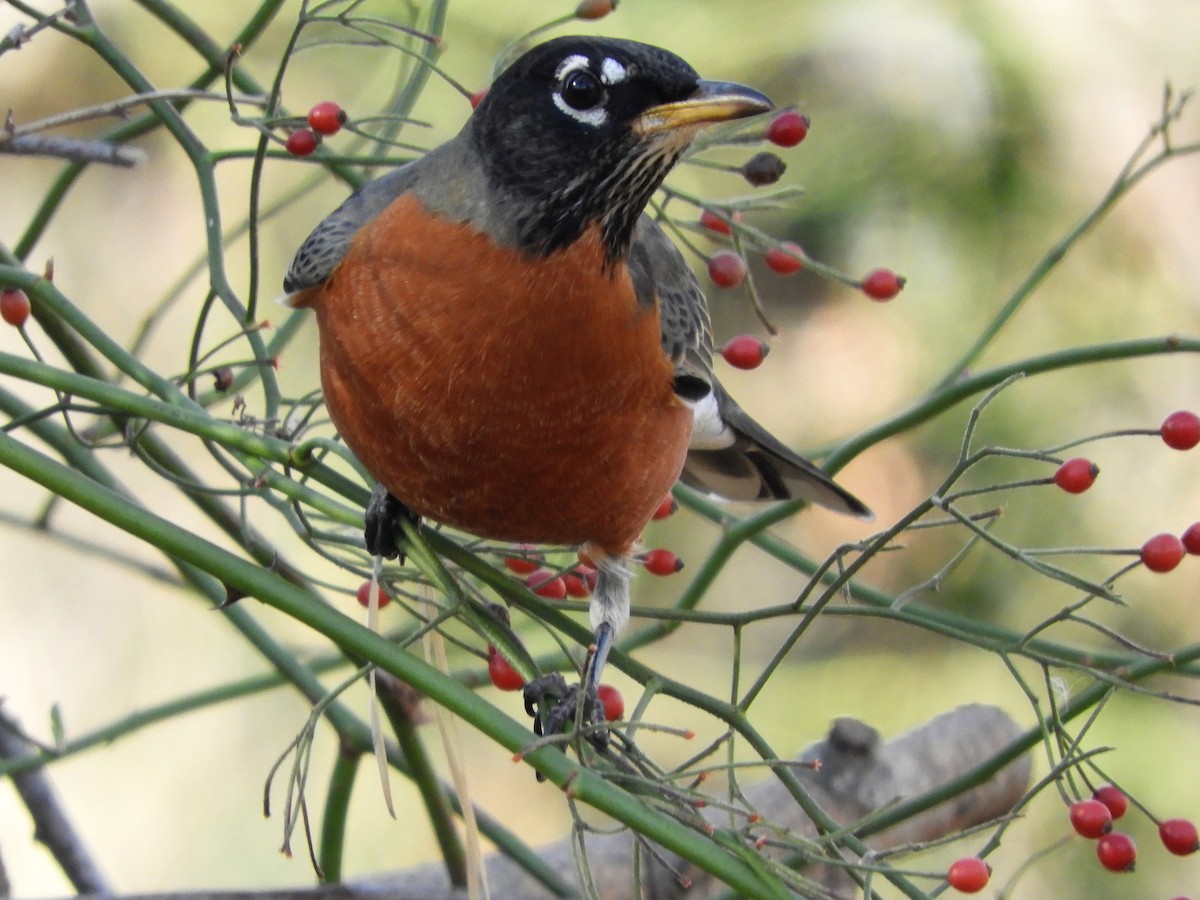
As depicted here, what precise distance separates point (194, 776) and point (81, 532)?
2.62 feet

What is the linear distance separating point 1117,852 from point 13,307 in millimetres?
1250

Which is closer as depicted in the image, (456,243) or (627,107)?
(627,107)

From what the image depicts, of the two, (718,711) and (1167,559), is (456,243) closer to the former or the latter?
(718,711)

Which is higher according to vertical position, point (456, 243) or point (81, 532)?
point (81, 532)

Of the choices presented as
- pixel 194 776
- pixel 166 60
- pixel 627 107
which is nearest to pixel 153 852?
pixel 194 776

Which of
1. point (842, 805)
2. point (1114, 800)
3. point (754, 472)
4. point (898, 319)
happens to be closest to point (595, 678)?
point (1114, 800)

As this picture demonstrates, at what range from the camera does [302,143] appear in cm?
156

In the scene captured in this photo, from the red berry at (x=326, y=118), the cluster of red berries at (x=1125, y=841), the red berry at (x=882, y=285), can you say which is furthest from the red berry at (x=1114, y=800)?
the red berry at (x=326, y=118)

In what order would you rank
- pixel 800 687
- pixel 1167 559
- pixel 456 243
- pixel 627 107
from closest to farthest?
pixel 1167 559 → pixel 627 107 → pixel 456 243 → pixel 800 687

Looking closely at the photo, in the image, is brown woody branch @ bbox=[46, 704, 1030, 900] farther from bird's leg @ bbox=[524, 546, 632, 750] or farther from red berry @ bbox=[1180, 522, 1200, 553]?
red berry @ bbox=[1180, 522, 1200, 553]

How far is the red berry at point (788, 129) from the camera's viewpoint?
67.7 inches

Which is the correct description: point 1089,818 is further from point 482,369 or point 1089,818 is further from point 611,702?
point 482,369

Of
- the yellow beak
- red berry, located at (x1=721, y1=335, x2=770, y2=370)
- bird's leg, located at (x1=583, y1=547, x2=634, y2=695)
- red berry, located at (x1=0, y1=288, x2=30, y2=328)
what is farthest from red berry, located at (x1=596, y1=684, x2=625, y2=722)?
red berry, located at (x1=0, y1=288, x2=30, y2=328)

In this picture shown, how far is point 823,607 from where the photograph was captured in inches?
51.4
